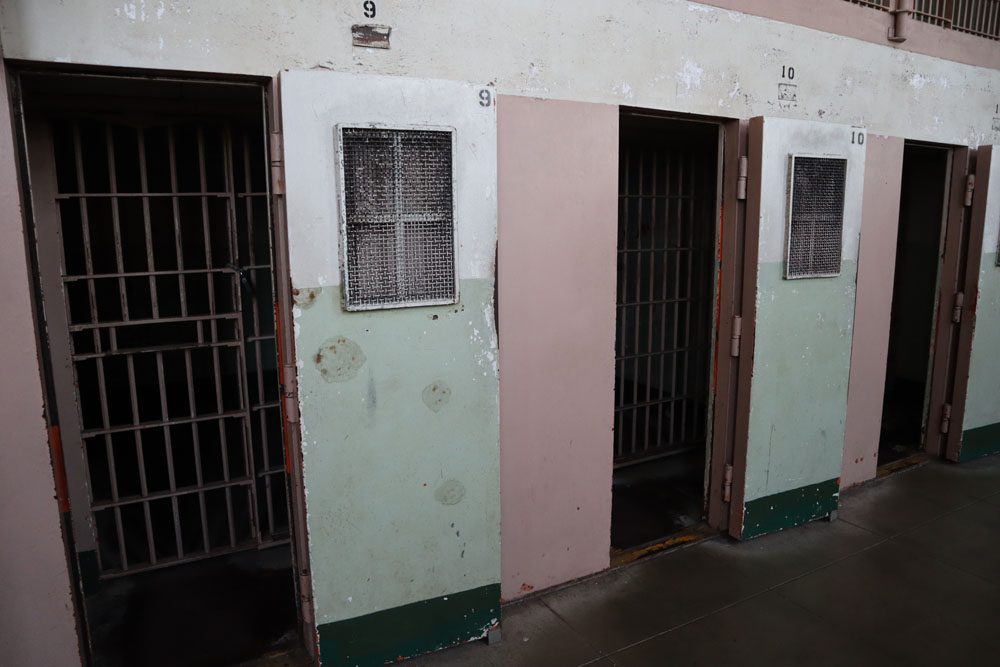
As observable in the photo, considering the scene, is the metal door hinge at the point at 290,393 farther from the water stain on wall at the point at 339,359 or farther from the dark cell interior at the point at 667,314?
the dark cell interior at the point at 667,314

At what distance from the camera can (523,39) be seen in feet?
9.12

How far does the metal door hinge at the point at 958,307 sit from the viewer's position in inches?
179

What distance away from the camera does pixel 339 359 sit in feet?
8.08

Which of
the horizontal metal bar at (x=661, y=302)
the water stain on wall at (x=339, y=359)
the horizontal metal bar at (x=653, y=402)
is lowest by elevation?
the horizontal metal bar at (x=653, y=402)

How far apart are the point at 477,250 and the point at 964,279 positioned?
3909 millimetres

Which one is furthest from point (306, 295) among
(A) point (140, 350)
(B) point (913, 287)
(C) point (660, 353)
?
(B) point (913, 287)

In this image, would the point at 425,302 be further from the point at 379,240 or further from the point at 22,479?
the point at 22,479

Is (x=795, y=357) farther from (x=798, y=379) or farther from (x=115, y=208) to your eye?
(x=115, y=208)

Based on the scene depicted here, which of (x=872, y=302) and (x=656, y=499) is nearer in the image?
(x=872, y=302)

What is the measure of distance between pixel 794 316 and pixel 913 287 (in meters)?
3.63

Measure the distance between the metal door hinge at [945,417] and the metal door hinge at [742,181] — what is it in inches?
104

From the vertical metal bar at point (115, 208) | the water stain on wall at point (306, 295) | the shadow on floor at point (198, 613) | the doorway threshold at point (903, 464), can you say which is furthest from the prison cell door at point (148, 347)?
the doorway threshold at point (903, 464)

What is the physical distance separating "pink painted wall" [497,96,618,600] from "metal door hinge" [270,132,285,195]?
91 cm

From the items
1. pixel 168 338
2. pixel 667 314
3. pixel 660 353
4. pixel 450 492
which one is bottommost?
pixel 168 338
